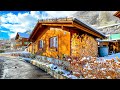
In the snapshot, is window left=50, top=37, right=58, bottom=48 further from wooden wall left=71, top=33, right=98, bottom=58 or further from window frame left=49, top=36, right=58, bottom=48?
wooden wall left=71, top=33, right=98, bottom=58

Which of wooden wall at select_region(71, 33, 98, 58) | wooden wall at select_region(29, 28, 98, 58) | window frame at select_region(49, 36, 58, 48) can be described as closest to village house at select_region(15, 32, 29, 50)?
window frame at select_region(49, 36, 58, 48)

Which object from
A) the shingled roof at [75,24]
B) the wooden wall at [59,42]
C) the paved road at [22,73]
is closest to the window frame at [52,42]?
the wooden wall at [59,42]

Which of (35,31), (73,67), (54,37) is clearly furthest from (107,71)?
(35,31)

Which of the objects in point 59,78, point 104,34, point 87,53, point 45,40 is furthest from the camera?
point 45,40

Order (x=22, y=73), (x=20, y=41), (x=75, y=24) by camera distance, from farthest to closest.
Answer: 1. (x=20, y=41)
2. (x=75, y=24)
3. (x=22, y=73)

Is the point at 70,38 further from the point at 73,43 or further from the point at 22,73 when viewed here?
the point at 22,73

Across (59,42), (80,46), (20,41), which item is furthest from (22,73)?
(20,41)

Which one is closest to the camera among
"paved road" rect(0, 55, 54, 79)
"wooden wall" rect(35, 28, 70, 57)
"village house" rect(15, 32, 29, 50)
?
"paved road" rect(0, 55, 54, 79)

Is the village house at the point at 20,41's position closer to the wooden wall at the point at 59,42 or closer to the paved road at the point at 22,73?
the wooden wall at the point at 59,42

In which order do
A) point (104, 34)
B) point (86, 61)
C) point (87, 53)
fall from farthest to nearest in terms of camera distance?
point (104, 34), point (87, 53), point (86, 61)

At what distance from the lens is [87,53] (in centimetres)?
648

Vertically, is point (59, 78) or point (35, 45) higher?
point (35, 45)

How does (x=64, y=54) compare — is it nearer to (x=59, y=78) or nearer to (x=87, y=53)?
(x=87, y=53)
